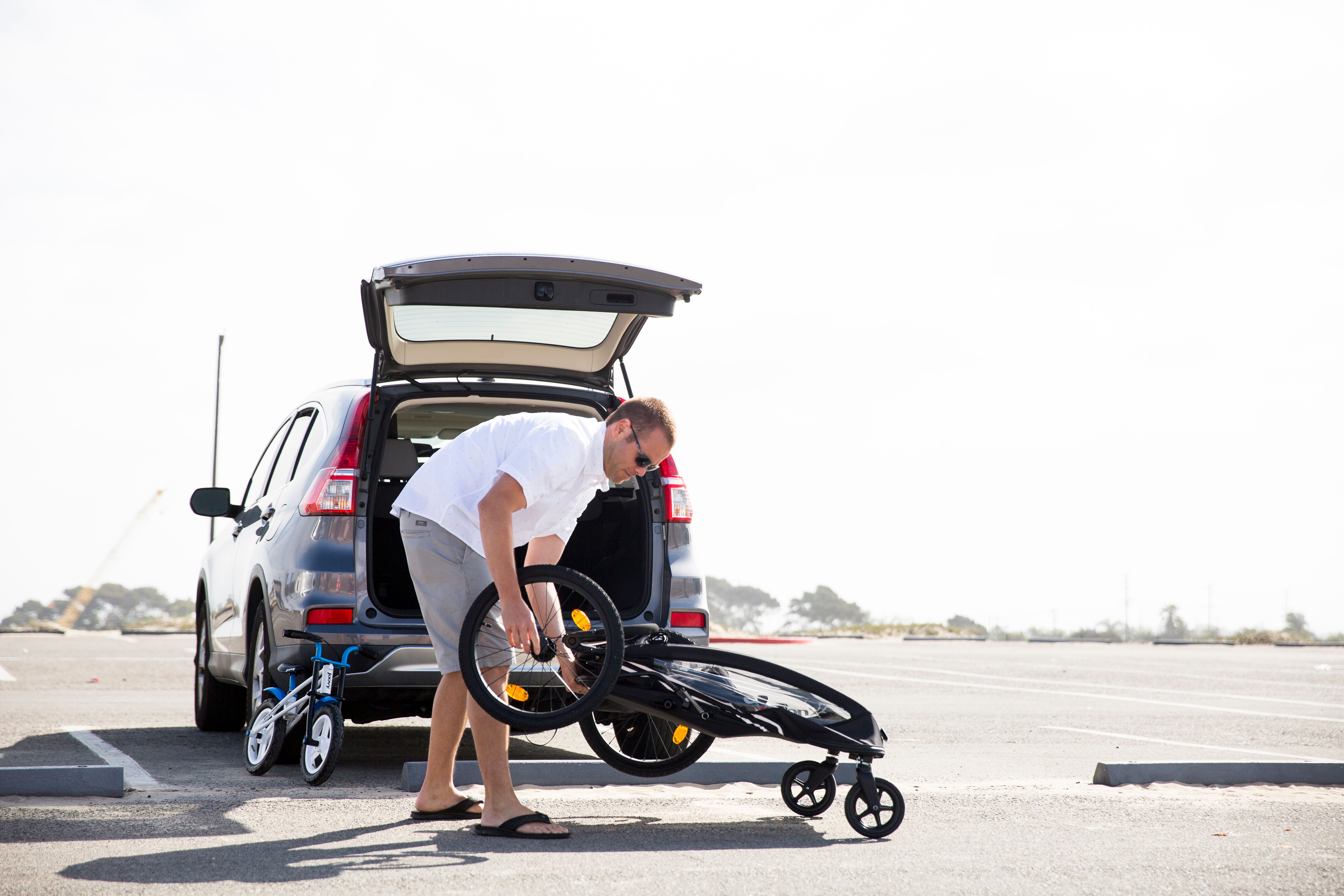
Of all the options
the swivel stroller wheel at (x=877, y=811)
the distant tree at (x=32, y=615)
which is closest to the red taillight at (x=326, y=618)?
the swivel stroller wheel at (x=877, y=811)

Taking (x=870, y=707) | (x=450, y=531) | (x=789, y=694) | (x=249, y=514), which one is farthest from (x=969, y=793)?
(x=870, y=707)

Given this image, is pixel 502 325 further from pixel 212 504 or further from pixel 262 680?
pixel 212 504

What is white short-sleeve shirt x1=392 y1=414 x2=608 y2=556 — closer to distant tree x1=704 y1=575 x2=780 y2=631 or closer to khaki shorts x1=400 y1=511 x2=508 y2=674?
khaki shorts x1=400 y1=511 x2=508 y2=674

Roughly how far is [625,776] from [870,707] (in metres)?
5.01

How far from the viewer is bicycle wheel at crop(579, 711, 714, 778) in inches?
216

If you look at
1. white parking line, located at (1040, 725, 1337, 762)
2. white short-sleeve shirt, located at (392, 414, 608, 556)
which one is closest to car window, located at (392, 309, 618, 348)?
white short-sleeve shirt, located at (392, 414, 608, 556)

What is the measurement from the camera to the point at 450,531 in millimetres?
4871

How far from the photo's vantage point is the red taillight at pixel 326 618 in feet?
19.4

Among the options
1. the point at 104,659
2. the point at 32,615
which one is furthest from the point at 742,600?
the point at 104,659

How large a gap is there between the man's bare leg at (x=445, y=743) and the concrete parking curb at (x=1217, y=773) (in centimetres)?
284

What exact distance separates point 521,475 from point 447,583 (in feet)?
2.01

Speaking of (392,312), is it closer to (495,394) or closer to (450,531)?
(495,394)

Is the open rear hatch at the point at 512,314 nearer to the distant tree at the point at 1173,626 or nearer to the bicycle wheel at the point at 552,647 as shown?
the bicycle wheel at the point at 552,647

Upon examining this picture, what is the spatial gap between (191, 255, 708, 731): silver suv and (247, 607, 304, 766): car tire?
0.06 feet
